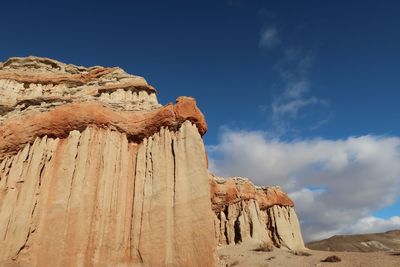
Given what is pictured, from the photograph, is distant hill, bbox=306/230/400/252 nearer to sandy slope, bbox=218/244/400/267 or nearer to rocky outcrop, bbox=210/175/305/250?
rocky outcrop, bbox=210/175/305/250

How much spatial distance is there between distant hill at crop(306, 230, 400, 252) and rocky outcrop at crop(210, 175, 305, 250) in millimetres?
44513

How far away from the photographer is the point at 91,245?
54.5 ft

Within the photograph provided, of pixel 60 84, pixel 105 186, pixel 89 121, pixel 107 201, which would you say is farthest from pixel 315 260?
pixel 60 84

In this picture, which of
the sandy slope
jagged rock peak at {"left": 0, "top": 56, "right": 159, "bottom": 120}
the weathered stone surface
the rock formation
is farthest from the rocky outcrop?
the rock formation

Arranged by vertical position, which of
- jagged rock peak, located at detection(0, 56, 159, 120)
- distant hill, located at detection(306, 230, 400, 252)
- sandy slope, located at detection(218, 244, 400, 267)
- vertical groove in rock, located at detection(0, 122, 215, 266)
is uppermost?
jagged rock peak, located at detection(0, 56, 159, 120)

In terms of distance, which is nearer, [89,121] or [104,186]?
[104,186]

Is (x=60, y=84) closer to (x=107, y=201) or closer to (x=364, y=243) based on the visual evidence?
(x=107, y=201)

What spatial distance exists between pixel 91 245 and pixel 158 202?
3.82 m

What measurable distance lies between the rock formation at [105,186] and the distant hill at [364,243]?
7575 centimetres

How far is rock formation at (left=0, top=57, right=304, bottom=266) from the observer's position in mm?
16609

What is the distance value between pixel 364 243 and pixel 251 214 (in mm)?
65185

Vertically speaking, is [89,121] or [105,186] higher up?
[89,121]

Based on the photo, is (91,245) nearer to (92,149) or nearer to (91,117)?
(92,149)

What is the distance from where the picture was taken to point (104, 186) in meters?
18.3
